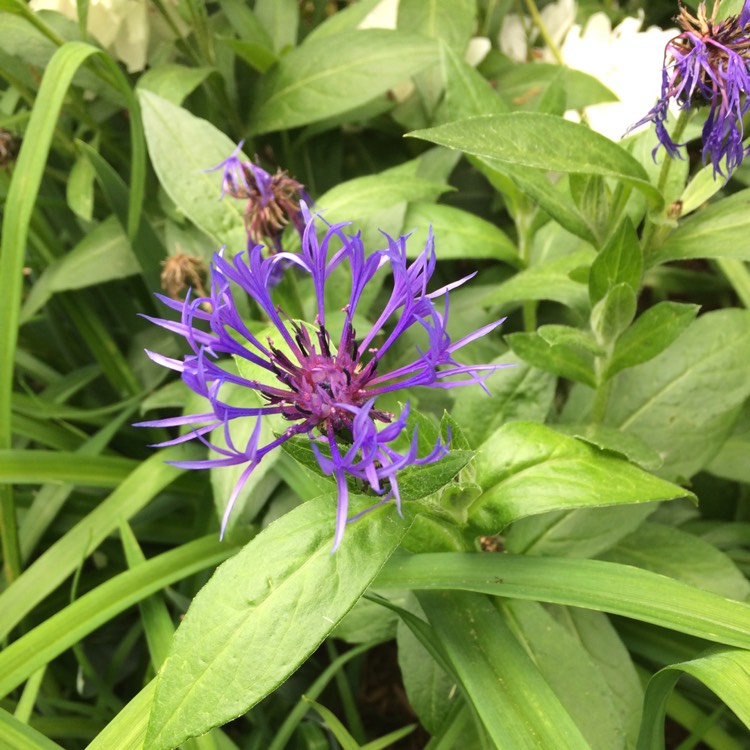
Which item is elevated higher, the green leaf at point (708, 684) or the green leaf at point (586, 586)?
the green leaf at point (586, 586)

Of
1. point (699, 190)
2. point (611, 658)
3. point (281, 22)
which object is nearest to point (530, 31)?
point (281, 22)

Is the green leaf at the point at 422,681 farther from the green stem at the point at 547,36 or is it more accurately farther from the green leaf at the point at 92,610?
the green stem at the point at 547,36

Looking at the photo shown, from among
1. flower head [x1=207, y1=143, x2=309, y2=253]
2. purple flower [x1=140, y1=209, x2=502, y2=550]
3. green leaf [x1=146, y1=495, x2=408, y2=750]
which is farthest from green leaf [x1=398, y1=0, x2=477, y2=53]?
green leaf [x1=146, y1=495, x2=408, y2=750]

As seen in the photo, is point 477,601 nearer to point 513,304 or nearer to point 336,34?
point 513,304

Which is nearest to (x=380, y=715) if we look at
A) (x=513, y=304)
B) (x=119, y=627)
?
(x=119, y=627)

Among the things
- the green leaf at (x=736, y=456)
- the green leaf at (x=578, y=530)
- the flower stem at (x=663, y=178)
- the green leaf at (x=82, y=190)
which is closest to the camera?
the flower stem at (x=663, y=178)

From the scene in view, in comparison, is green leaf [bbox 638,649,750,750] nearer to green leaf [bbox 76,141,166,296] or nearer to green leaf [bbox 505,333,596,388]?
green leaf [bbox 505,333,596,388]

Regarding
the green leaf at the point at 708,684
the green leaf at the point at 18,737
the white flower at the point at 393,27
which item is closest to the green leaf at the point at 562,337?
the green leaf at the point at 708,684
